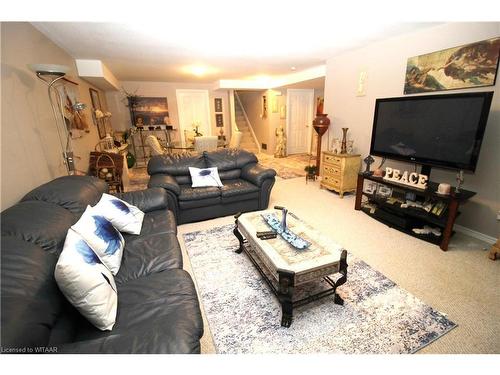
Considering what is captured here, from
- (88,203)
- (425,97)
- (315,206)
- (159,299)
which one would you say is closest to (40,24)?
(88,203)

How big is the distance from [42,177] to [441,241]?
4.03 metres

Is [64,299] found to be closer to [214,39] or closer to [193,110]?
[214,39]

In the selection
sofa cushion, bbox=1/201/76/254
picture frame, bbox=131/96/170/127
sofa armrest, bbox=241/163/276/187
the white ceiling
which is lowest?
sofa armrest, bbox=241/163/276/187

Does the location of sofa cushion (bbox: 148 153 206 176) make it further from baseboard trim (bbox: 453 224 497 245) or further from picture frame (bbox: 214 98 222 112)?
picture frame (bbox: 214 98 222 112)

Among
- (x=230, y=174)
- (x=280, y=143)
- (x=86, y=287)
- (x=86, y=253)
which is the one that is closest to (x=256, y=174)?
(x=230, y=174)

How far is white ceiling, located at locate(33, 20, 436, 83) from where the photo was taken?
95.4 inches

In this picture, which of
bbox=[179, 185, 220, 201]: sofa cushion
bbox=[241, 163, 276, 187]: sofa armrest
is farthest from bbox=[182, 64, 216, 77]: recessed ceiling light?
bbox=[179, 185, 220, 201]: sofa cushion

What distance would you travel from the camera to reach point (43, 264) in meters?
1.04

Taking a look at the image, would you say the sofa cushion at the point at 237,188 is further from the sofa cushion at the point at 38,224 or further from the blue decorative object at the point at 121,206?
the sofa cushion at the point at 38,224

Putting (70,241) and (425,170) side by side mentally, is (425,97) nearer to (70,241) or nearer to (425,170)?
(425,170)

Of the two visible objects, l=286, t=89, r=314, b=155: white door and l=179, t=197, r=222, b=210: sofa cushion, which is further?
l=286, t=89, r=314, b=155: white door

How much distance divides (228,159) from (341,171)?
181 cm

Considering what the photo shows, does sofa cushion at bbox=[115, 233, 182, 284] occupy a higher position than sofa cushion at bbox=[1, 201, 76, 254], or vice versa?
sofa cushion at bbox=[1, 201, 76, 254]

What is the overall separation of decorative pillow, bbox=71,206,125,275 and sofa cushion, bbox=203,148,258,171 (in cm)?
199
